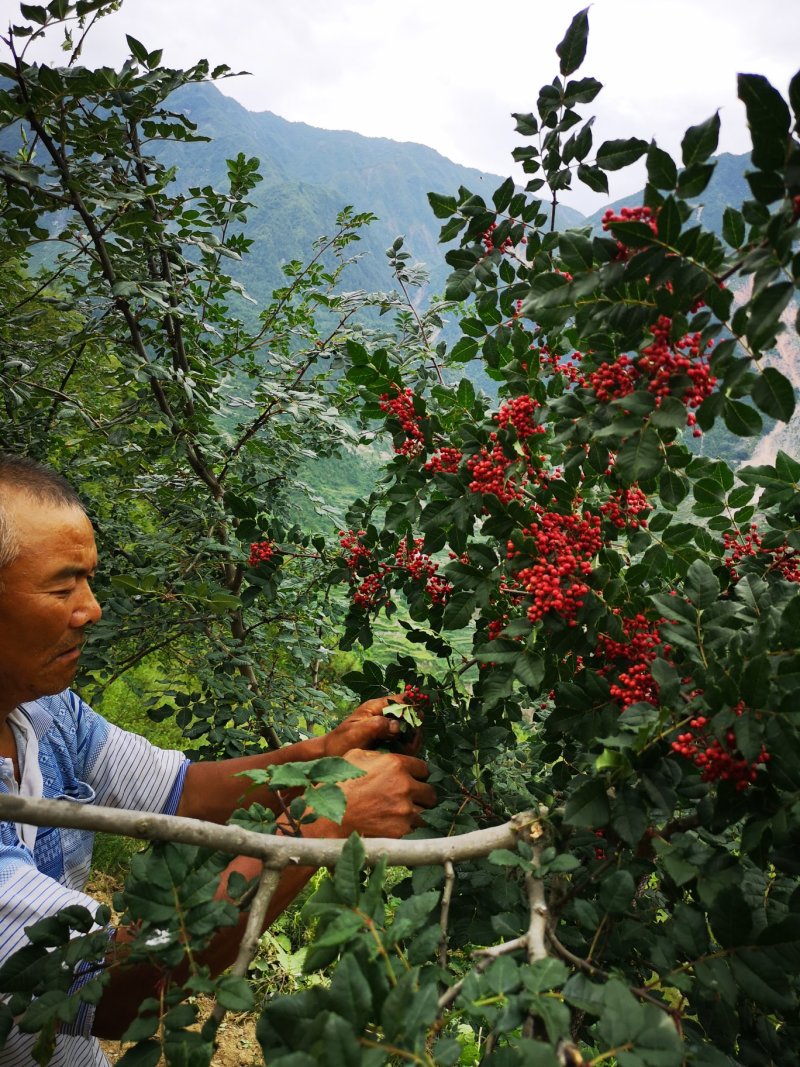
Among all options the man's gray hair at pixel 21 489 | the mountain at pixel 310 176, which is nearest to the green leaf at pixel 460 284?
the man's gray hair at pixel 21 489

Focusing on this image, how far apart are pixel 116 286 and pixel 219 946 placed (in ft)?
5.28

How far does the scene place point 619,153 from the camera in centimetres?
107

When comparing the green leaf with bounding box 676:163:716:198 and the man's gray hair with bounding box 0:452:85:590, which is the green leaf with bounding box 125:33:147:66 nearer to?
the man's gray hair with bounding box 0:452:85:590

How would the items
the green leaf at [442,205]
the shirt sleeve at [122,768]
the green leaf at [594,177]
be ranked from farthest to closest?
the shirt sleeve at [122,768] → the green leaf at [442,205] → the green leaf at [594,177]

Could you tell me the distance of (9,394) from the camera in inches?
98.2

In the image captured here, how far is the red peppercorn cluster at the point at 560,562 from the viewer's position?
1086mm

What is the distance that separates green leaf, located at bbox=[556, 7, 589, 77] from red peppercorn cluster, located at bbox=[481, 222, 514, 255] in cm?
28

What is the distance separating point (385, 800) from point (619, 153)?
1.19 meters

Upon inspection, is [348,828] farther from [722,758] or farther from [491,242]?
[491,242]

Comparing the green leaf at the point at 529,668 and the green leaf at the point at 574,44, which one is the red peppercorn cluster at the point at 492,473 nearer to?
the green leaf at the point at 529,668

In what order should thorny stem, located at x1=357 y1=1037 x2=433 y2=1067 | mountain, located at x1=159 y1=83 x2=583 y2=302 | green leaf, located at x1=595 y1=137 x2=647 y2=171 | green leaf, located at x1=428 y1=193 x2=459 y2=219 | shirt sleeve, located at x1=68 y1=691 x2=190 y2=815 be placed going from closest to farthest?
thorny stem, located at x1=357 y1=1037 x2=433 y2=1067, green leaf, located at x1=595 y1=137 x2=647 y2=171, green leaf, located at x1=428 y1=193 x2=459 y2=219, shirt sleeve, located at x1=68 y1=691 x2=190 y2=815, mountain, located at x1=159 y1=83 x2=583 y2=302

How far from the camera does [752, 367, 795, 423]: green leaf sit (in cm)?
77

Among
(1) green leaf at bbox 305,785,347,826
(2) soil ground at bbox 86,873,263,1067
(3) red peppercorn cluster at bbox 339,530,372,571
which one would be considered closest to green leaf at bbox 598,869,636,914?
(1) green leaf at bbox 305,785,347,826

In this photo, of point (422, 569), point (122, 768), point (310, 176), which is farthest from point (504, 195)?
point (310, 176)
